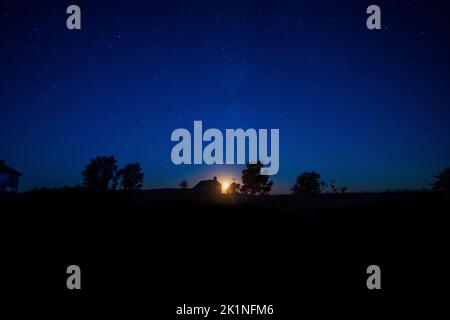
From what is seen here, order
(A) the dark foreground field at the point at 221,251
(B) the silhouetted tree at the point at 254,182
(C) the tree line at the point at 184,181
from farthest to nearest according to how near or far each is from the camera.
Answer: (B) the silhouetted tree at the point at 254,182 < (C) the tree line at the point at 184,181 < (A) the dark foreground field at the point at 221,251

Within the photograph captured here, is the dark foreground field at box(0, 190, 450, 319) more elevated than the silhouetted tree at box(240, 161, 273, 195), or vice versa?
the silhouetted tree at box(240, 161, 273, 195)

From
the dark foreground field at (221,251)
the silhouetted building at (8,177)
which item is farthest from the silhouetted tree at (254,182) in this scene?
the dark foreground field at (221,251)

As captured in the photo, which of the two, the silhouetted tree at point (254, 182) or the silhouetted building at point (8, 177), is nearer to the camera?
the silhouetted building at point (8, 177)

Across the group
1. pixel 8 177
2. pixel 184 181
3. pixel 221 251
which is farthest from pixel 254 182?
pixel 221 251

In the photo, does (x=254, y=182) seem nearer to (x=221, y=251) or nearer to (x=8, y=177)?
(x=8, y=177)

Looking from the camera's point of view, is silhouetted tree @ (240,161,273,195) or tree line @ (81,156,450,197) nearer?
tree line @ (81,156,450,197)

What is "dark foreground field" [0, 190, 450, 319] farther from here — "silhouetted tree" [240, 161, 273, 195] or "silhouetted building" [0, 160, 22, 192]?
"silhouetted tree" [240, 161, 273, 195]

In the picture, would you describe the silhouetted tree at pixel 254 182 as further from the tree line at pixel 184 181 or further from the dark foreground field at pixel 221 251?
the dark foreground field at pixel 221 251

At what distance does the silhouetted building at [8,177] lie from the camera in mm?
34281

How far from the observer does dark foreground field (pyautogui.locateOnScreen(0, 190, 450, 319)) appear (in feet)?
18.2

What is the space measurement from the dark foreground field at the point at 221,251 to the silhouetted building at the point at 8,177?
110 ft

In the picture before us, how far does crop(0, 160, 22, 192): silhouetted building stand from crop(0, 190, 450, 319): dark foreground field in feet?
110

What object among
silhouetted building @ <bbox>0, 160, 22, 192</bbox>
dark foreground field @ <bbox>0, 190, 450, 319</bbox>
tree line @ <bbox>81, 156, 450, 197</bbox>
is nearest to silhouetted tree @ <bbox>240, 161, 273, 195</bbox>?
tree line @ <bbox>81, 156, 450, 197</bbox>

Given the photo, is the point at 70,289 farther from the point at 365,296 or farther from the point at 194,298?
the point at 365,296
